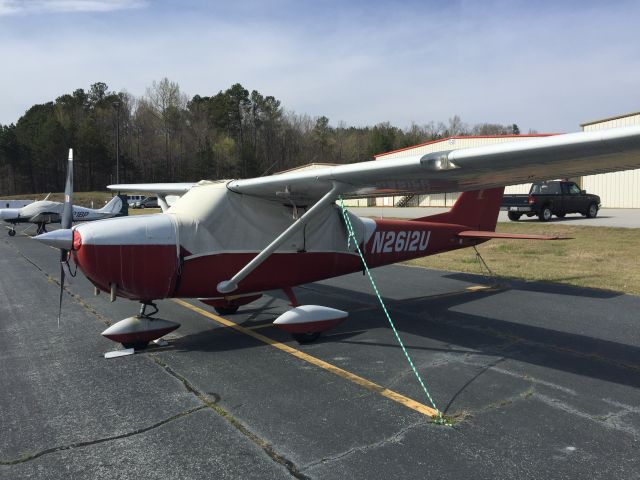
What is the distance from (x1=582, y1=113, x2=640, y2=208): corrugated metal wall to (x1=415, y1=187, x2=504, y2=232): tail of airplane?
2646cm

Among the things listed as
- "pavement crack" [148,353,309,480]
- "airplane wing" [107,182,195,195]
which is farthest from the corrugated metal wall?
"pavement crack" [148,353,309,480]

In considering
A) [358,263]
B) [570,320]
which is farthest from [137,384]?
[570,320]

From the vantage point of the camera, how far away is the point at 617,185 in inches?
1300

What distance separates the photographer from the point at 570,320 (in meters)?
6.54

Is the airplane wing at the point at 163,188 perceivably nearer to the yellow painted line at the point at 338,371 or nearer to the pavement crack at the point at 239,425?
the yellow painted line at the point at 338,371

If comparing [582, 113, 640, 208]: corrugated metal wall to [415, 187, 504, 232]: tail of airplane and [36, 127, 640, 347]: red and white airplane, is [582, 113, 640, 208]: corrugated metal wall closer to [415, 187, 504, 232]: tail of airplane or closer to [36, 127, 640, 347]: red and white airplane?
[415, 187, 504, 232]: tail of airplane

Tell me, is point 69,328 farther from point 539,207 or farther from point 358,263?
point 539,207

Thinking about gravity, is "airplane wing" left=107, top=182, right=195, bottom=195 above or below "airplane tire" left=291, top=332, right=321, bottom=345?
above

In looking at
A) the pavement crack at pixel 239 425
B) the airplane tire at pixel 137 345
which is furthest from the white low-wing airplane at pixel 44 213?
the pavement crack at pixel 239 425

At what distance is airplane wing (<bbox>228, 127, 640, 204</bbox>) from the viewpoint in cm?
349

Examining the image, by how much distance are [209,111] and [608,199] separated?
69292mm

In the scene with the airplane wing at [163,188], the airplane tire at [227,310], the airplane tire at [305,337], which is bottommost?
the airplane tire at [227,310]

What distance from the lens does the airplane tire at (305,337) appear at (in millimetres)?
5643

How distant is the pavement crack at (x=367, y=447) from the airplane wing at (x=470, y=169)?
7.60ft
